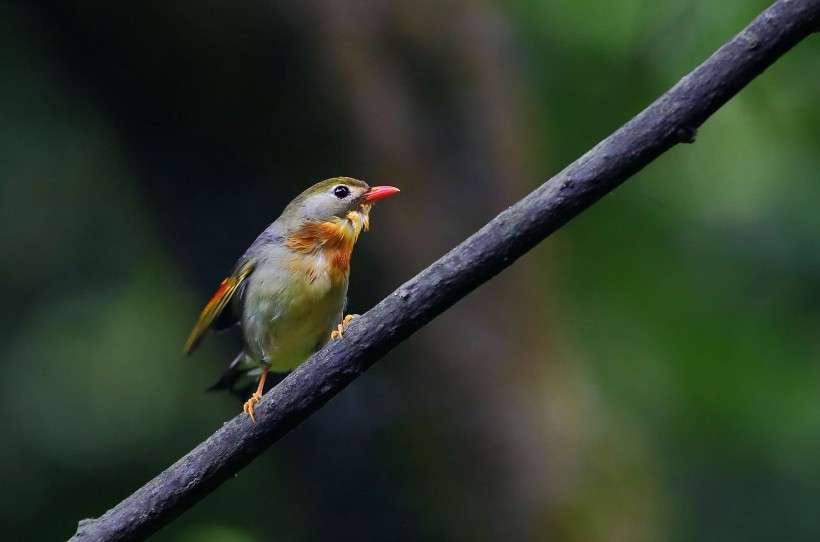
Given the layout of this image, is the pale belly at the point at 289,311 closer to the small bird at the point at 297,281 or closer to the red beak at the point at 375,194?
the small bird at the point at 297,281

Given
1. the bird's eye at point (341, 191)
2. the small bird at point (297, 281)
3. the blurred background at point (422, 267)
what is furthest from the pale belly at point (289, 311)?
the blurred background at point (422, 267)

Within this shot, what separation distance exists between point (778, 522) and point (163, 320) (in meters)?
3.76

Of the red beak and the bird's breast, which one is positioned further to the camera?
the red beak

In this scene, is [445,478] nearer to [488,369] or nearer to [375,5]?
[488,369]

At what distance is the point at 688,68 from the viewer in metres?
5.54

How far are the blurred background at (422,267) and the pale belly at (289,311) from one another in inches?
37.1

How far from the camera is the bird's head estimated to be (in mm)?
4098

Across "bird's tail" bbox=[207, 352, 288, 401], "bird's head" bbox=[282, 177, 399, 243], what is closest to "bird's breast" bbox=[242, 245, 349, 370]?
"bird's head" bbox=[282, 177, 399, 243]

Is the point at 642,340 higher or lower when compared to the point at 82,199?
lower

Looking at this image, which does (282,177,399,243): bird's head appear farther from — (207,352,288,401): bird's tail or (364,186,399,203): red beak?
(207,352,288,401): bird's tail

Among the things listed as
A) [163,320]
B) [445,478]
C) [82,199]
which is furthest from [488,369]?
[82,199]

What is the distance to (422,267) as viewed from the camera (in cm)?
517

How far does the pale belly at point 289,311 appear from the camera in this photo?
391 cm

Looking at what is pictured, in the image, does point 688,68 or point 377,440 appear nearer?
point 377,440
